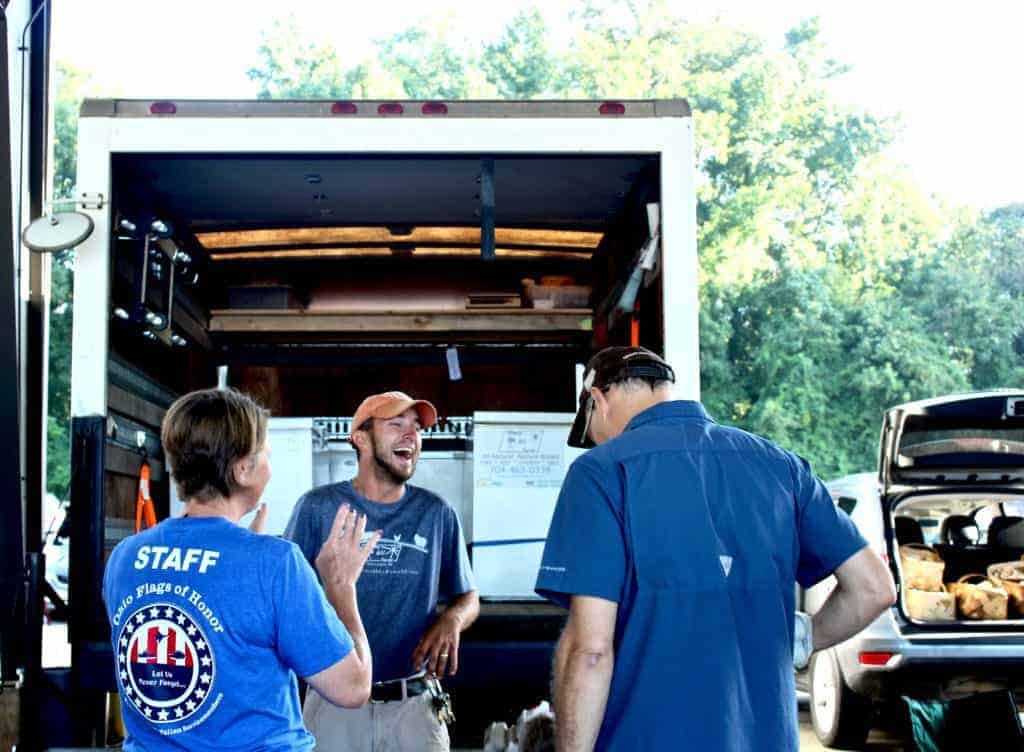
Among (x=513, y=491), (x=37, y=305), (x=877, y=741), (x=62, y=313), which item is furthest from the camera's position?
(x=62, y=313)

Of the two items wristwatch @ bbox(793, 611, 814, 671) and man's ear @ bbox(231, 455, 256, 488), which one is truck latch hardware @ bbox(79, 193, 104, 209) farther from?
wristwatch @ bbox(793, 611, 814, 671)

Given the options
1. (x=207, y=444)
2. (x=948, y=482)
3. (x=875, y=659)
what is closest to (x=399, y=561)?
(x=207, y=444)

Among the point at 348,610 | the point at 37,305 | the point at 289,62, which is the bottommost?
the point at 348,610

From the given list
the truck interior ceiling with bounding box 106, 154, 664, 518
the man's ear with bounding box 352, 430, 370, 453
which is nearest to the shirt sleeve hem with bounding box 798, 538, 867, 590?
the man's ear with bounding box 352, 430, 370, 453

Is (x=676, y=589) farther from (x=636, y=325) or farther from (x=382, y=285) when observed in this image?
(x=382, y=285)

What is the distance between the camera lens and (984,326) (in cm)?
2200

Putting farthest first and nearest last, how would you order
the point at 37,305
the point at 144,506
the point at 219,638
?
the point at 144,506 → the point at 37,305 → the point at 219,638

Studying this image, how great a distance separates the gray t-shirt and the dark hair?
142 cm

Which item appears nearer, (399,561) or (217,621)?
(217,621)

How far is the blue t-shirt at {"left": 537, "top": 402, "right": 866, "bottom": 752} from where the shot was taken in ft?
8.48

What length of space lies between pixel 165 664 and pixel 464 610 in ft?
5.37

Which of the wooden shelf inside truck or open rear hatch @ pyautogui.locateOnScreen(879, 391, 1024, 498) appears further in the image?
open rear hatch @ pyautogui.locateOnScreen(879, 391, 1024, 498)

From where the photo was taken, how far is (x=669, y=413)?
2.79 metres

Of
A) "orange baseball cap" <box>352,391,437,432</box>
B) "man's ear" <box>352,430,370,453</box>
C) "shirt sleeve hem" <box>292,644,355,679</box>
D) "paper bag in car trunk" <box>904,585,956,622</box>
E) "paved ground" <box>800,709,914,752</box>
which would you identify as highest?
"orange baseball cap" <box>352,391,437,432</box>
